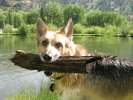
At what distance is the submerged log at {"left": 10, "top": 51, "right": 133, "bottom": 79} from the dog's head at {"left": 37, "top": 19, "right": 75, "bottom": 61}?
21 cm

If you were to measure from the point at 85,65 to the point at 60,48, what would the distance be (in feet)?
2.95

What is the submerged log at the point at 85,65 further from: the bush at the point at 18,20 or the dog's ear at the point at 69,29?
the bush at the point at 18,20

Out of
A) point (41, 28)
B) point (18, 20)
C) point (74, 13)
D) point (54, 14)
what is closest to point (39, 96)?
point (41, 28)

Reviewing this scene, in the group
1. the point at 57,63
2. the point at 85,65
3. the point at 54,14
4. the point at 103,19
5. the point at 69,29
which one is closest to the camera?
the point at 85,65

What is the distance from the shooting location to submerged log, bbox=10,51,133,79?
6973mm

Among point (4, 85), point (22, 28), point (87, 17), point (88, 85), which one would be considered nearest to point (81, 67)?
point (88, 85)

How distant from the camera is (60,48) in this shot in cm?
794

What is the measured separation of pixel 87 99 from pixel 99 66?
0.73m

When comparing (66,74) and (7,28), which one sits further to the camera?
(7,28)

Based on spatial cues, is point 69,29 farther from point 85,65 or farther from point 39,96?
point 39,96

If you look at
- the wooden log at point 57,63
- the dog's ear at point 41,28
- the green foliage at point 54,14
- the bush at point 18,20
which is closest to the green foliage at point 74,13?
the green foliage at point 54,14

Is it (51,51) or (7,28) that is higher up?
(51,51)

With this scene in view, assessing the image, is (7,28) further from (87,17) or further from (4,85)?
(4,85)

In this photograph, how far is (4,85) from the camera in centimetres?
2625
